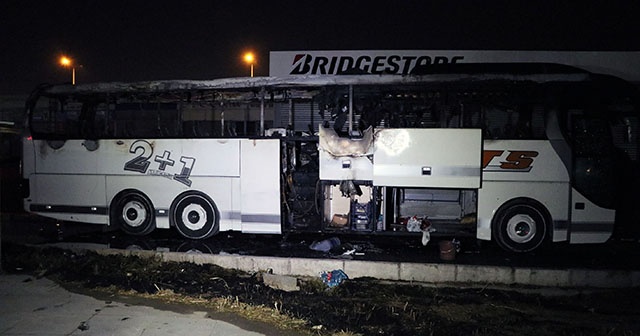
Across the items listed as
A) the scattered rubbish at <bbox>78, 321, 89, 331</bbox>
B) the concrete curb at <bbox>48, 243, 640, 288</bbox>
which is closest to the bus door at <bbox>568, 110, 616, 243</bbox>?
the concrete curb at <bbox>48, 243, 640, 288</bbox>

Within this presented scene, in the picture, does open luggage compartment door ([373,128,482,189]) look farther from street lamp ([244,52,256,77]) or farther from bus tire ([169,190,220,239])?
street lamp ([244,52,256,77])

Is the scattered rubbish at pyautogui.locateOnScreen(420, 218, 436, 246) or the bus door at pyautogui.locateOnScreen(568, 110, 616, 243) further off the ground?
the bus door at pyautogui.locateOnScreen(568, 110, 616, 243)

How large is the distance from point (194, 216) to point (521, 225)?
6.97 m

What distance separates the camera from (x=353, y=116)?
10477 millimetres

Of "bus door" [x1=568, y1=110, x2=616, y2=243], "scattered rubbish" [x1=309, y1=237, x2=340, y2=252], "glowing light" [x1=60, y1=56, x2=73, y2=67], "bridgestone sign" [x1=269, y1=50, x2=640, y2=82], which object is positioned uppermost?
"glowing light" [x1=60, y1=56, x2=73, y2=67]

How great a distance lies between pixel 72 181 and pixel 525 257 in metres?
10.1

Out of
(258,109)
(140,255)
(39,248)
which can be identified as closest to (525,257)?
(258,109)

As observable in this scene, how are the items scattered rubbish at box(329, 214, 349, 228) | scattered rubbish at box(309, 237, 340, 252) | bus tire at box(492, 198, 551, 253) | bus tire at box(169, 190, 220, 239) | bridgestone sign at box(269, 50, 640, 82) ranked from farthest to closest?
bridgestone sign at box(269, 50, 640, 82), bus tire at box(169, 190, 220, 239), scattered rubbish at box(329, 214, 349, 228), scattered rubbish at box(309, 237, 340, 252), bus tire at box(492, 198, 551, 253)

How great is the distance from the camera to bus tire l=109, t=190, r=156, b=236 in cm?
1126

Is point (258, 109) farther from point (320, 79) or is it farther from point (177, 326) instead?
point (177, 326)

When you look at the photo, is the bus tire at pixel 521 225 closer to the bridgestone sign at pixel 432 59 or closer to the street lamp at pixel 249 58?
the bridgestone sign at pixel 432 59

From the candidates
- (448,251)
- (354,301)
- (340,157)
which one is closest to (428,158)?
(340,157)

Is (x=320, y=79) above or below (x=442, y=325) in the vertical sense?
above

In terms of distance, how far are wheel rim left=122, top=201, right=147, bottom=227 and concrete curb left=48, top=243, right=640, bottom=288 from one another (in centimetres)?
216
